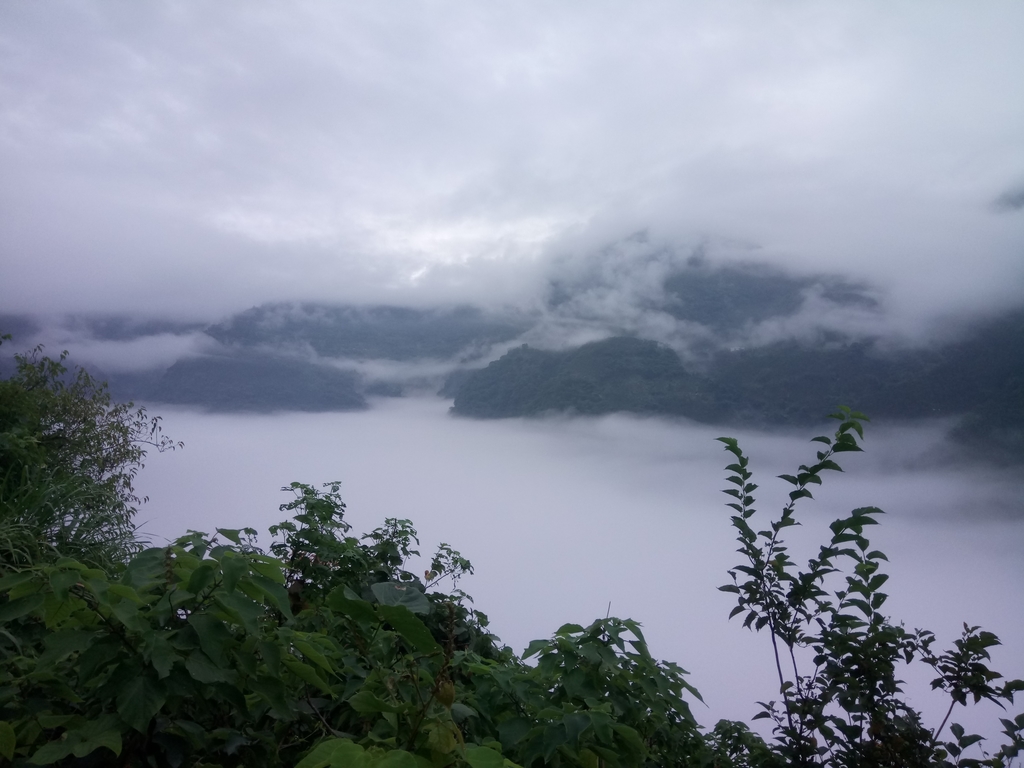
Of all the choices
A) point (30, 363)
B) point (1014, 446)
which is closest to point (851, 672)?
point (1014, 446)

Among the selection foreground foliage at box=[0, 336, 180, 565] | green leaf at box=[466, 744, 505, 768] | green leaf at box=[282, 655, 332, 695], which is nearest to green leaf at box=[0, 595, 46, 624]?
green leaf at box=[282, 655, 332, 695]

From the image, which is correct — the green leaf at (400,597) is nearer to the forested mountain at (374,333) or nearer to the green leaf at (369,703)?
the green leaf at (369,703)

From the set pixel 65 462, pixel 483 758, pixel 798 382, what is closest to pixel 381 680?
pixel 483 758

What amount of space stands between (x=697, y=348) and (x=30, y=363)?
579 centimetres

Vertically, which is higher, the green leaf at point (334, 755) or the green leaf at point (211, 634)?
the green leaf at point (211, 634)

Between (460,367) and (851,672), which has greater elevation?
(460,367)

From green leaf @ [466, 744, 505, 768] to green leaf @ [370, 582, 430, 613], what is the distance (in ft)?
0.77

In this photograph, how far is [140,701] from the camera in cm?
104

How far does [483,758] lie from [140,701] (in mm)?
560

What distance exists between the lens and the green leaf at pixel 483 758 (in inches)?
39.3

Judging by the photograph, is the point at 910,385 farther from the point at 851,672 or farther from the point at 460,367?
the point at 460,367

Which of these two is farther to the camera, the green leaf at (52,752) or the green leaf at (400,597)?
the green leaf at (400,597)

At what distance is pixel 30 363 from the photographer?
5.81 meters

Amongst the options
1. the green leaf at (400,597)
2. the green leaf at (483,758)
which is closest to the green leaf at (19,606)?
the green leaf at (400,597)
